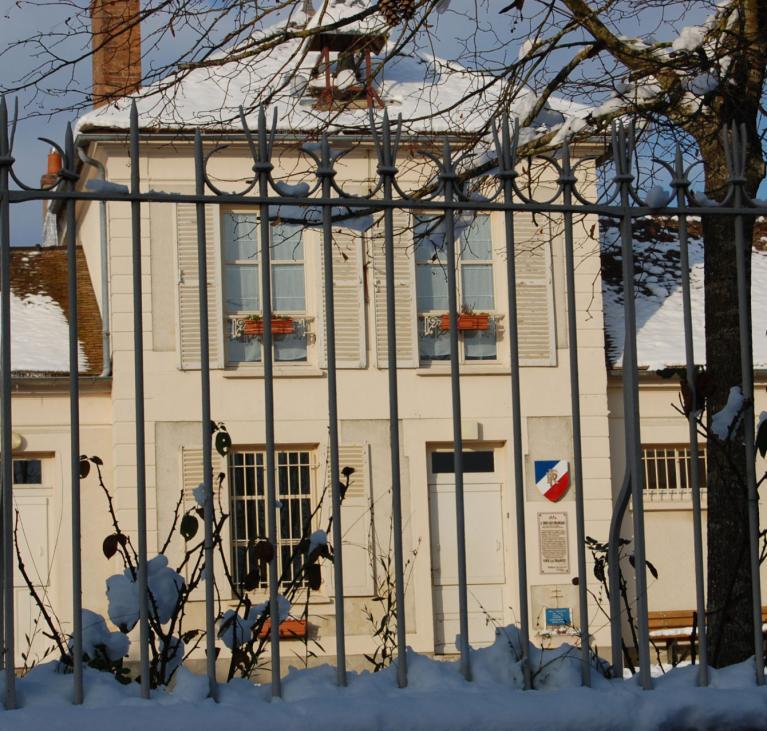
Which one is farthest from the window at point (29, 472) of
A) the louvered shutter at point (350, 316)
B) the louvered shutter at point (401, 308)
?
the louvered shutter at point (401, 308)

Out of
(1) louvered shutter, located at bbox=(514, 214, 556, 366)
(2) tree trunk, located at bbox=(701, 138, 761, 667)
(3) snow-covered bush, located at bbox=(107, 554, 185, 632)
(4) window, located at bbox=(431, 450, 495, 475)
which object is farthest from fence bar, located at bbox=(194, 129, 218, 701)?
(1) louvered shutter, located at bbox=(514, 214, 556, 366)

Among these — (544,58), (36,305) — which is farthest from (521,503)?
(36,305)

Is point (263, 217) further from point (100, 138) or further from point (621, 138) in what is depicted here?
point (100, 138)

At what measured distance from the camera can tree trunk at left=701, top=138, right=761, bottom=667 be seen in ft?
16.8

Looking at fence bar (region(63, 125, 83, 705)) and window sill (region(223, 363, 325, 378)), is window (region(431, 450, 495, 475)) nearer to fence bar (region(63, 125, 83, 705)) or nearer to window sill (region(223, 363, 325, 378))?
window sill (region(223, 363, 325, 378))

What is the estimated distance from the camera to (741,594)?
5.00 meters

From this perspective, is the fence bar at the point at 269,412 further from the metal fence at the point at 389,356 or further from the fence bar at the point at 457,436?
the fence bar at the point at 457,436

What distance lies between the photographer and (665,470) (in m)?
15.6

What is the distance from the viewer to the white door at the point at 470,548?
1526cm

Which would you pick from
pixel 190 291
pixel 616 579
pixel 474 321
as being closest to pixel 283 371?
pixel 190 291

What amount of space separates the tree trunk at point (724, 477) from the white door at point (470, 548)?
9670mm

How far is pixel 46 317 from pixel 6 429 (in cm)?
1266

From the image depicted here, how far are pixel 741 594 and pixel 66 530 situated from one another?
11.2 metres

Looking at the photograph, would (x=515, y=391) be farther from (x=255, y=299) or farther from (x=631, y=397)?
(x=255, y=299)
